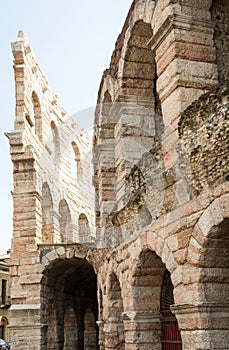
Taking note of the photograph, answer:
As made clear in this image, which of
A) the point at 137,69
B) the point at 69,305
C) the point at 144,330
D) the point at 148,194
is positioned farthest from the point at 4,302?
the point at 148,194

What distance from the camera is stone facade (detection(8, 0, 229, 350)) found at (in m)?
4.91

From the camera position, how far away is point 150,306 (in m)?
6.96

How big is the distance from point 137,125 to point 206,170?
12.5 ft

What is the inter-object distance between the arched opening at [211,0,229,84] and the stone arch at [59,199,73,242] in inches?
416

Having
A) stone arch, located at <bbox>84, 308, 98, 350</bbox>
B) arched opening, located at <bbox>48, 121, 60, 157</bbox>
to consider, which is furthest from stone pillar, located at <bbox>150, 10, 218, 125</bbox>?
stone arch, located at <bbox>84, 308, 98, 350</bbox>

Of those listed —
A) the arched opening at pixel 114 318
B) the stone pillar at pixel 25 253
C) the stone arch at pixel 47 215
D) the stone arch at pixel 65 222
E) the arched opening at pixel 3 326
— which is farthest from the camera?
the arched opening at pixel 3 326

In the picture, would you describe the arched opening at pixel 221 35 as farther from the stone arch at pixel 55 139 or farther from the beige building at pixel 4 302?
the beige building at pixel 4 302

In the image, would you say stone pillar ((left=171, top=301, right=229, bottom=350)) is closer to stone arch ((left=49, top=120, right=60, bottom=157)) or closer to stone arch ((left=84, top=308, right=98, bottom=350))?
stone arch ((left=49, top=120, right=60, bottom=157))

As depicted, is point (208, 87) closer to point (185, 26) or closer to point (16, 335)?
point (185, 26)

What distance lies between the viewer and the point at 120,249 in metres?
7.98

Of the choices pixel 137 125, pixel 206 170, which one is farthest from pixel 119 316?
pixel 206 170

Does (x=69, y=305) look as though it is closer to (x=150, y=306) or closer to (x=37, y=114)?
(x=37, y=114)

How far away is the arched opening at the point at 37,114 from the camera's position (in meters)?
15.0

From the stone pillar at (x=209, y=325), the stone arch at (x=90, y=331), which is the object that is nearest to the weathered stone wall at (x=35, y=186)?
the stone arch at (x=90, y=331)
